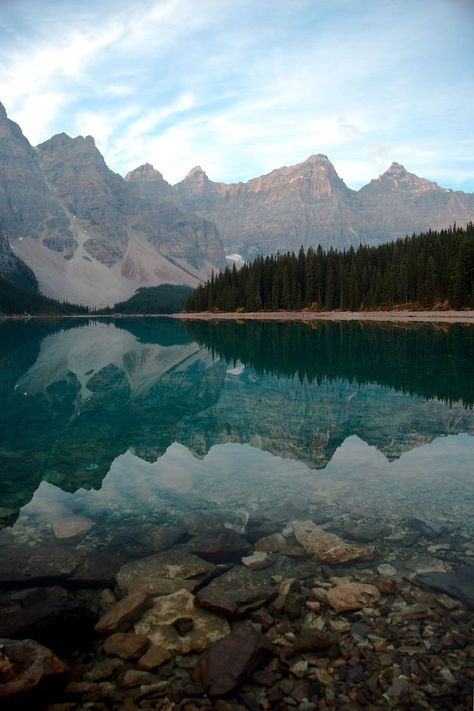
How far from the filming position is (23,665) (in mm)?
6777

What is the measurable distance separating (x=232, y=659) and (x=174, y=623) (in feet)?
5.07

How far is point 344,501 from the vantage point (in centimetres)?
1352

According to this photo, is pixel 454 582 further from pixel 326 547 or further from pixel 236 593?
pixel 236 593

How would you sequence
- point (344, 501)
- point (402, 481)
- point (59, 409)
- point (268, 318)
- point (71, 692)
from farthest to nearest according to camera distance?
point (268, 318) → point (59, 409) → point (402, 481) → point (344, 501) → point (71, 692)

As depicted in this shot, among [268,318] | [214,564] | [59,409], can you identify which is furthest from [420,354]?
[268,318]

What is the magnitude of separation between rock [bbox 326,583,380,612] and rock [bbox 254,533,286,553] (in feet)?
6.47

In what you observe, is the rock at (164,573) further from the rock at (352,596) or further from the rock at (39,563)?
the rock at (352,596)

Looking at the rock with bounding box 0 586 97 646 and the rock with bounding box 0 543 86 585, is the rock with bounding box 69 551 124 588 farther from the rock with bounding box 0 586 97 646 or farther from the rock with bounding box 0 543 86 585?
the rock with bounding box 0 586 97 646

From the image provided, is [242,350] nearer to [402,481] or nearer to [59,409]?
[59,409]

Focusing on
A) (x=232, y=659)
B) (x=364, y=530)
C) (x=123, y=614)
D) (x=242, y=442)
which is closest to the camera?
(x=232, y=659)

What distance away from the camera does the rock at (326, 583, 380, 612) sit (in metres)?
8.66

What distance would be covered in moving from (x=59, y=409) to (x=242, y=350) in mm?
29912

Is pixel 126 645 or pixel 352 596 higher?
pixel 352 596

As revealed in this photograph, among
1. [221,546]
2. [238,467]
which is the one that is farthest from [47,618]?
[238,467]
